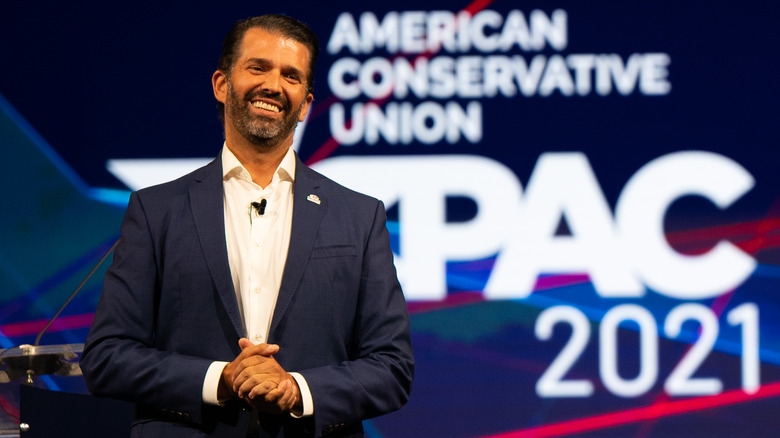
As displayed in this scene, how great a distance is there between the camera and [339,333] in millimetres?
1579

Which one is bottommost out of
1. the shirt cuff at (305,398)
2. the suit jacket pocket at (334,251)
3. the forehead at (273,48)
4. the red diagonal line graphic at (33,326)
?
the red diagonal line graphic at (33,326)

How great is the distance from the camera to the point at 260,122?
1610mm

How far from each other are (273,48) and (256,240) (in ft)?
1.15

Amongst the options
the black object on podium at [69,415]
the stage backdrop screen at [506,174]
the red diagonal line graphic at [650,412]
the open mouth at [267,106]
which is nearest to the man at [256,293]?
the open mouth at [267,106]

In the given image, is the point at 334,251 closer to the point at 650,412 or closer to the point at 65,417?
the point at 65,417

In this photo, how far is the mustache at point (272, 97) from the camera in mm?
1614

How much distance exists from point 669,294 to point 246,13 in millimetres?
2136

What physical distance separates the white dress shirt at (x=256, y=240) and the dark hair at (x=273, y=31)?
165 millimetres

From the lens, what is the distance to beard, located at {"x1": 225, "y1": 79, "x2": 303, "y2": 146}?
1.61m

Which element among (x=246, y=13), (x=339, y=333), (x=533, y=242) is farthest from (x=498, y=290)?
(x=339, y=333)

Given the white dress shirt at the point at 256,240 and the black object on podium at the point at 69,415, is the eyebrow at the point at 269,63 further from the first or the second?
the black object on podium at the point at 69,415

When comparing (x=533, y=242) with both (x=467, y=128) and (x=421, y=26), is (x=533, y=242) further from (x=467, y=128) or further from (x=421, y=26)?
(x=421, y=26)

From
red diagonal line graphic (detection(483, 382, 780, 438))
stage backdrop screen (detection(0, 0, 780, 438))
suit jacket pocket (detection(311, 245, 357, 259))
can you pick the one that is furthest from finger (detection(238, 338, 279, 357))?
red diagonal line graphic (detection(483, 382, 780, 438))

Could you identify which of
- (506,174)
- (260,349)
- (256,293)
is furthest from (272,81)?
(506,174)
